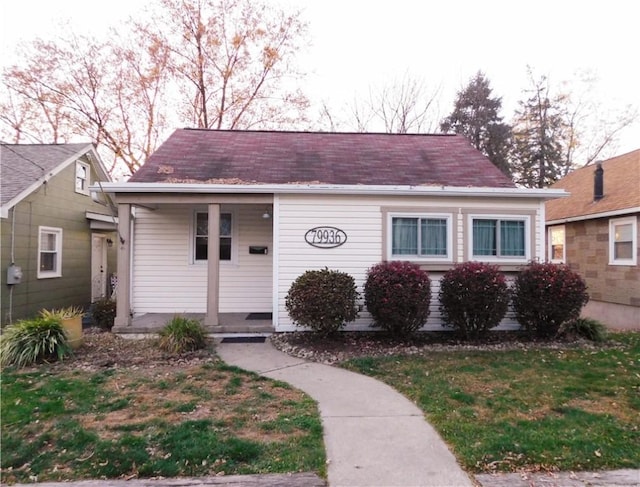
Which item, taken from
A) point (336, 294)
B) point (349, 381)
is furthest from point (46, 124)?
point (349, 381)

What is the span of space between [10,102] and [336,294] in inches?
795

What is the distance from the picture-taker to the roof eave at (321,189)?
757 centimetres

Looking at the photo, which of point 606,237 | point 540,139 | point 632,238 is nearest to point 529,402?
point 632,238

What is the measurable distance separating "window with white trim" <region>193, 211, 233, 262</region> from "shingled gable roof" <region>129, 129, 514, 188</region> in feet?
4.25

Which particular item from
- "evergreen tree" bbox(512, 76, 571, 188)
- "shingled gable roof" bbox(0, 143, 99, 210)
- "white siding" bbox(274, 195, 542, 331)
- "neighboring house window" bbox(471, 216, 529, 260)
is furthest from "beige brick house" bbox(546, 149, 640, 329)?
"shingled gable roof" bbox(0, 143, 99, 210)

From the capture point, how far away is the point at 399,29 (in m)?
14.2

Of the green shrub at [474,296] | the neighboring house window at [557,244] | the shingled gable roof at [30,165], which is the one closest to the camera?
the green shrub at [474,296]

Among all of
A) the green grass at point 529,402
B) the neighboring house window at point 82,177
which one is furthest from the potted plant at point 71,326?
the neighboring house window at point 82,177

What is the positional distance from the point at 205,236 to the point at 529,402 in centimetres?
764

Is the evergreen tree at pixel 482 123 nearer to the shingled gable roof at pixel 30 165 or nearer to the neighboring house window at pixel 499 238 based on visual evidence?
the neighboring house window at pixel 499 238

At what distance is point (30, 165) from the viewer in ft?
34.4

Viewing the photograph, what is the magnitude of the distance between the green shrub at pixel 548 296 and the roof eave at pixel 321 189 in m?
1.64

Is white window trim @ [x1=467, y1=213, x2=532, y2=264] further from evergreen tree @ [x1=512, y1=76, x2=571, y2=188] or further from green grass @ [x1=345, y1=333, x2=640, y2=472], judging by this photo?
evergreen tree @ [x1=512, y1=76, x2=571, y2=188]

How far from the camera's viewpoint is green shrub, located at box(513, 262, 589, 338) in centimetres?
701
